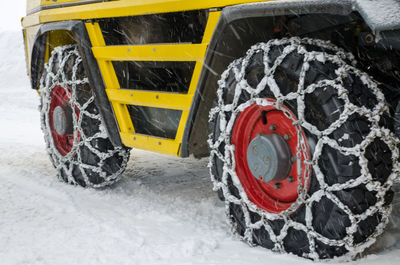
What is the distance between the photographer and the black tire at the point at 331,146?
2.12 metres

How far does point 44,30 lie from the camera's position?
3973 millimetres

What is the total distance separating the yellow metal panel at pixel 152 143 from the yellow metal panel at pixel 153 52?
0.51 metres

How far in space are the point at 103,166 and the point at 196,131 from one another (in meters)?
1.16

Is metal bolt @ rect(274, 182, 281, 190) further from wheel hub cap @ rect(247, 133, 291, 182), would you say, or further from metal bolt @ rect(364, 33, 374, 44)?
metal bolt @ rect(364, 33, 374, 44)

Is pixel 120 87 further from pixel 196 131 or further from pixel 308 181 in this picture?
pixel 308 181

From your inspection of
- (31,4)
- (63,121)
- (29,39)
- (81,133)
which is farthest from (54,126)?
(31,4)

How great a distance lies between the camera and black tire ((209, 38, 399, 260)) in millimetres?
2115

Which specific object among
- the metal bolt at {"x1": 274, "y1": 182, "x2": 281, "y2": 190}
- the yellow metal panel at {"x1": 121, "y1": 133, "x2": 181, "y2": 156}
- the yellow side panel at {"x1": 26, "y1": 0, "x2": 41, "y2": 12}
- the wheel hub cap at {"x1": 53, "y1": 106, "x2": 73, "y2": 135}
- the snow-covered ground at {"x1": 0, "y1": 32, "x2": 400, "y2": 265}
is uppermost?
the yellow side panel at {"x1": 26, "y1": 0, "x2": 41, "y2": 12}

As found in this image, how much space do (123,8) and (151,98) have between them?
0.58 metres

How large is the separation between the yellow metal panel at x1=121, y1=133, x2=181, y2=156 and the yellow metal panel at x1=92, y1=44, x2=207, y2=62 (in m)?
0.51

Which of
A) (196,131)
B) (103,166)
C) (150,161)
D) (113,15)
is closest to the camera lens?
(196,131)

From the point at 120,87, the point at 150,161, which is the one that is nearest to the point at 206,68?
the point at 120,87

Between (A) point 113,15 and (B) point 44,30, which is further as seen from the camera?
(B) point 44,30

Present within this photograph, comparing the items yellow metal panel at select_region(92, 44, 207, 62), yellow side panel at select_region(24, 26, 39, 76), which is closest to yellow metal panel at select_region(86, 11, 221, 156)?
yellow metal panel at select_region(92, 44, 207, 62)
